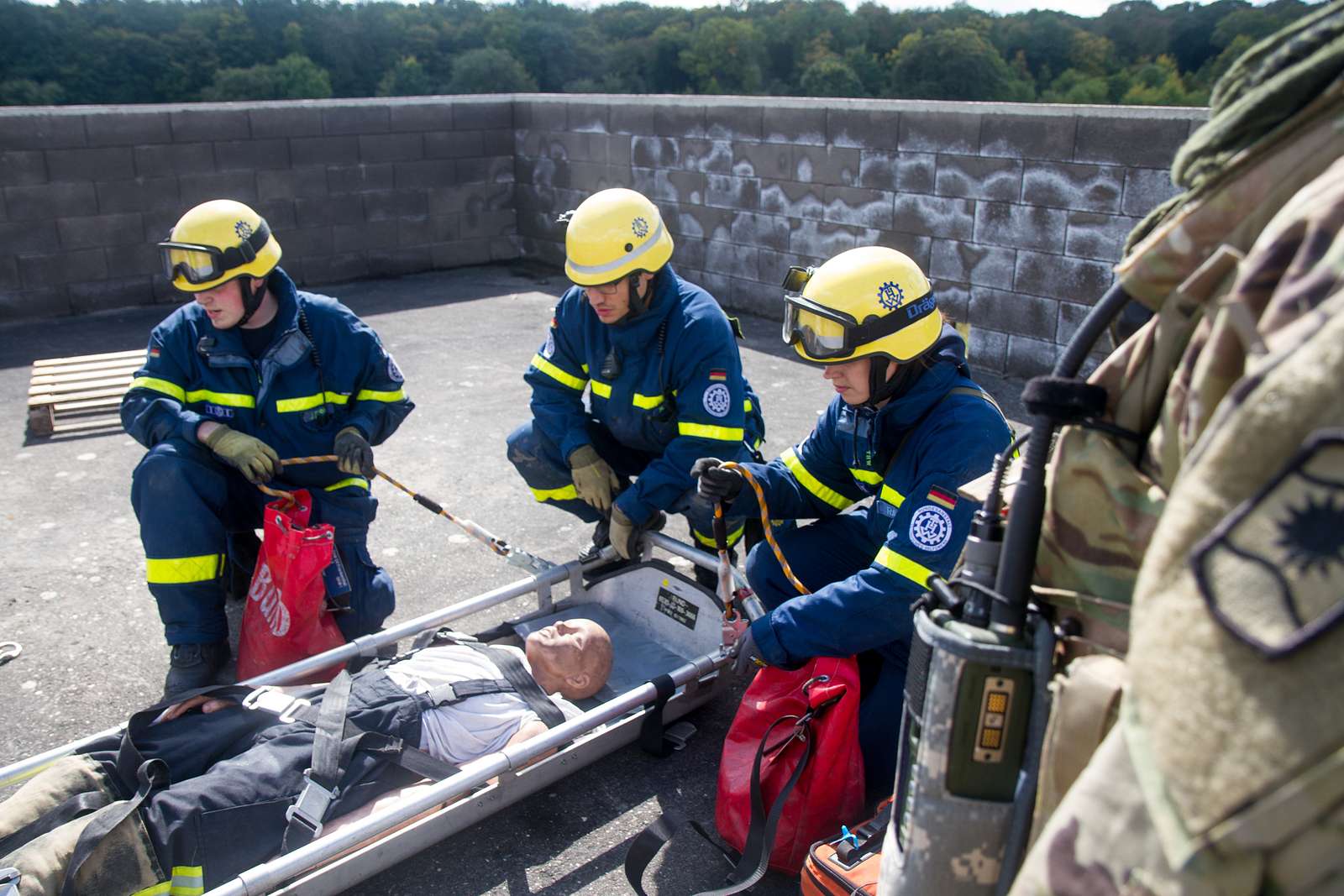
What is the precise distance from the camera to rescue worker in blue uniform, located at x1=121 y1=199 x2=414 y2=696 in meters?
3.71

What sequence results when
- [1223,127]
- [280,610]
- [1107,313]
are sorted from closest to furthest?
[1223,127], [1107,313], [280,610]

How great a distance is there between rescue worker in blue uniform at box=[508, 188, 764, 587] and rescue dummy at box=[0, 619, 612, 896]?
747 millimetres

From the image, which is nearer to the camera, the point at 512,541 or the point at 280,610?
the point at 280,610

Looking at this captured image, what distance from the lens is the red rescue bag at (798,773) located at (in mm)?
2715

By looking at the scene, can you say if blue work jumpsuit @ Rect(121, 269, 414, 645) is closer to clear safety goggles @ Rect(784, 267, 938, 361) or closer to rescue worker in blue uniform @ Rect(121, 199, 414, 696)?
rescue worker in blue uniform @ Rect(121, 199, 414, 696)

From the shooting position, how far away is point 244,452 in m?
3.82

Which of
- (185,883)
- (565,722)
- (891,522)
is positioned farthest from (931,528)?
(185,883)

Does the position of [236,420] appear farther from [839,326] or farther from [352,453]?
[839,326]

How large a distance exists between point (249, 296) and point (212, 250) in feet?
0.73

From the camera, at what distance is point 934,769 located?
143 centimetres

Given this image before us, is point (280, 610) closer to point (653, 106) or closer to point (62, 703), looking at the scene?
point (62, 703)

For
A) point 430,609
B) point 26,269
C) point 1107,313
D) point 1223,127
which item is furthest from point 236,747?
point 26,269

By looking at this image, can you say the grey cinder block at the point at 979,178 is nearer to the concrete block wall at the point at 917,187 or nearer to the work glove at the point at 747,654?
the concrete block wall at the point at 917,187

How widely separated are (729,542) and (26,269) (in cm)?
757
